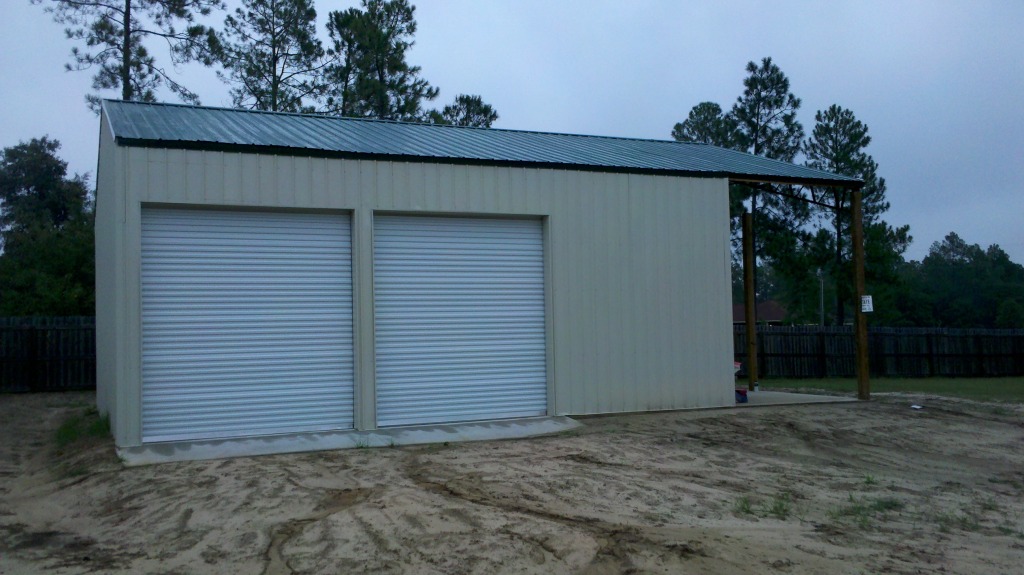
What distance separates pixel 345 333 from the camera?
40.4ft

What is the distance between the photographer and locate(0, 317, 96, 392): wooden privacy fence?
72.6 ft

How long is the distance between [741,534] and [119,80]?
2581cm

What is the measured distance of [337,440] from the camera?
11.2m

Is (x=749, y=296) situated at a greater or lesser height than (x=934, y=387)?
greater

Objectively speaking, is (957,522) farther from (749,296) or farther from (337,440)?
(749,296)

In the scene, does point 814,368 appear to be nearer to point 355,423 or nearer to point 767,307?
point 355,423

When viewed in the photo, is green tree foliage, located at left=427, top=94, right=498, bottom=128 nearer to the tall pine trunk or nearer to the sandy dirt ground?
the tall pine trunk

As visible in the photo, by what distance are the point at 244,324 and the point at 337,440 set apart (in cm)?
214

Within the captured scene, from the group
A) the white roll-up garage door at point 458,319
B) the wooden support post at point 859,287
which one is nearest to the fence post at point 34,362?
the white roll-up garage door at point 458,319

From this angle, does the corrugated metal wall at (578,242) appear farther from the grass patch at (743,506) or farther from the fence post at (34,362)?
the fence post at (34,362)

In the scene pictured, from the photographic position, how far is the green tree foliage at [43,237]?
29406 mm

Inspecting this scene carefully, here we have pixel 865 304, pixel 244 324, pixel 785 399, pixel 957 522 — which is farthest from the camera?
pixel 785 399

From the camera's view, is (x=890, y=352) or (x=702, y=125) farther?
(x=702, y=125)

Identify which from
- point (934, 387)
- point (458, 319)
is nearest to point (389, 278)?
point (458, 319)
